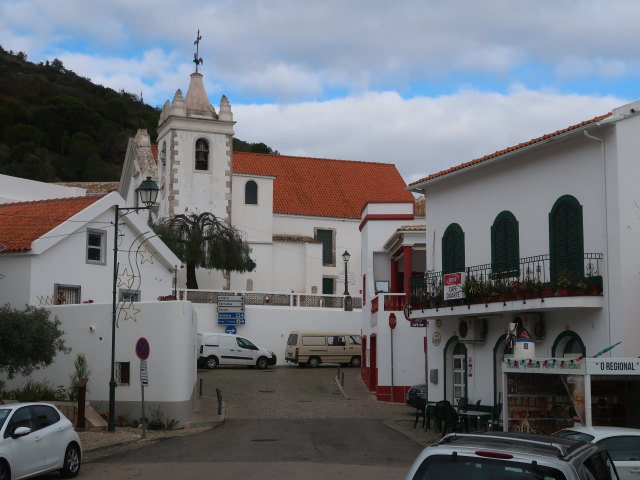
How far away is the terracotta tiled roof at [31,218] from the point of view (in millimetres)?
29639

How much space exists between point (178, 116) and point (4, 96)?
216ft

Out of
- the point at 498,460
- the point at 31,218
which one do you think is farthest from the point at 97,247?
the point at 498,460

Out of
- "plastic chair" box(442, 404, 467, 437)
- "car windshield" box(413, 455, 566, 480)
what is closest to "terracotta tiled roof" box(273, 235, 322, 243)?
"plastic chair" box(442, 404, 467, 437)

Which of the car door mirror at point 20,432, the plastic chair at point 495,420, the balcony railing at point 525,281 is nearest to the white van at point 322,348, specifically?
the balcony railing at point 525,281

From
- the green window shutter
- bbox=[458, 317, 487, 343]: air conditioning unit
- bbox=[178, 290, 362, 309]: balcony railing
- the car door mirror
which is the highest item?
the green window shutter

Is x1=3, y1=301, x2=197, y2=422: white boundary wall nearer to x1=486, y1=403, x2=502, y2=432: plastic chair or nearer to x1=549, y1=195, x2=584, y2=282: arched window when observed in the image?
x1=486, y1=403, x2=502, y2=432: plastic chair

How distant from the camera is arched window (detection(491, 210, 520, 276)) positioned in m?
23.9

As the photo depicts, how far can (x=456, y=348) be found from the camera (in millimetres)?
27297

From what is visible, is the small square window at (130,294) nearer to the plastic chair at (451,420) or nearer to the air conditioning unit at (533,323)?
the plastic chair at (451,420)

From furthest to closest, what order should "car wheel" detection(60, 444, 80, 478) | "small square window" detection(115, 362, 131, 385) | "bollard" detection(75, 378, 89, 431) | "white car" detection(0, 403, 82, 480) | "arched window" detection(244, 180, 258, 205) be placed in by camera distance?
"arched window" detection(244, 180, 258, 205) → "small square window" detection(115, 362, 131, 385) → "bollard" detection(75, 378, 89, 431) → "car wheel" detection(60, 444, 80, 478) → "white car" detection(0, 403, 82, 480)

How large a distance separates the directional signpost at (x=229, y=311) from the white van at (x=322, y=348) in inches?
112

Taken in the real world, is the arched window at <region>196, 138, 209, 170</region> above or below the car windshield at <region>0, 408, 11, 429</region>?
above

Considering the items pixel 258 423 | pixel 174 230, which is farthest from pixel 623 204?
pixel 174 230

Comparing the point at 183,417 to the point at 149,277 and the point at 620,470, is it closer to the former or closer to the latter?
the point at 149,277
